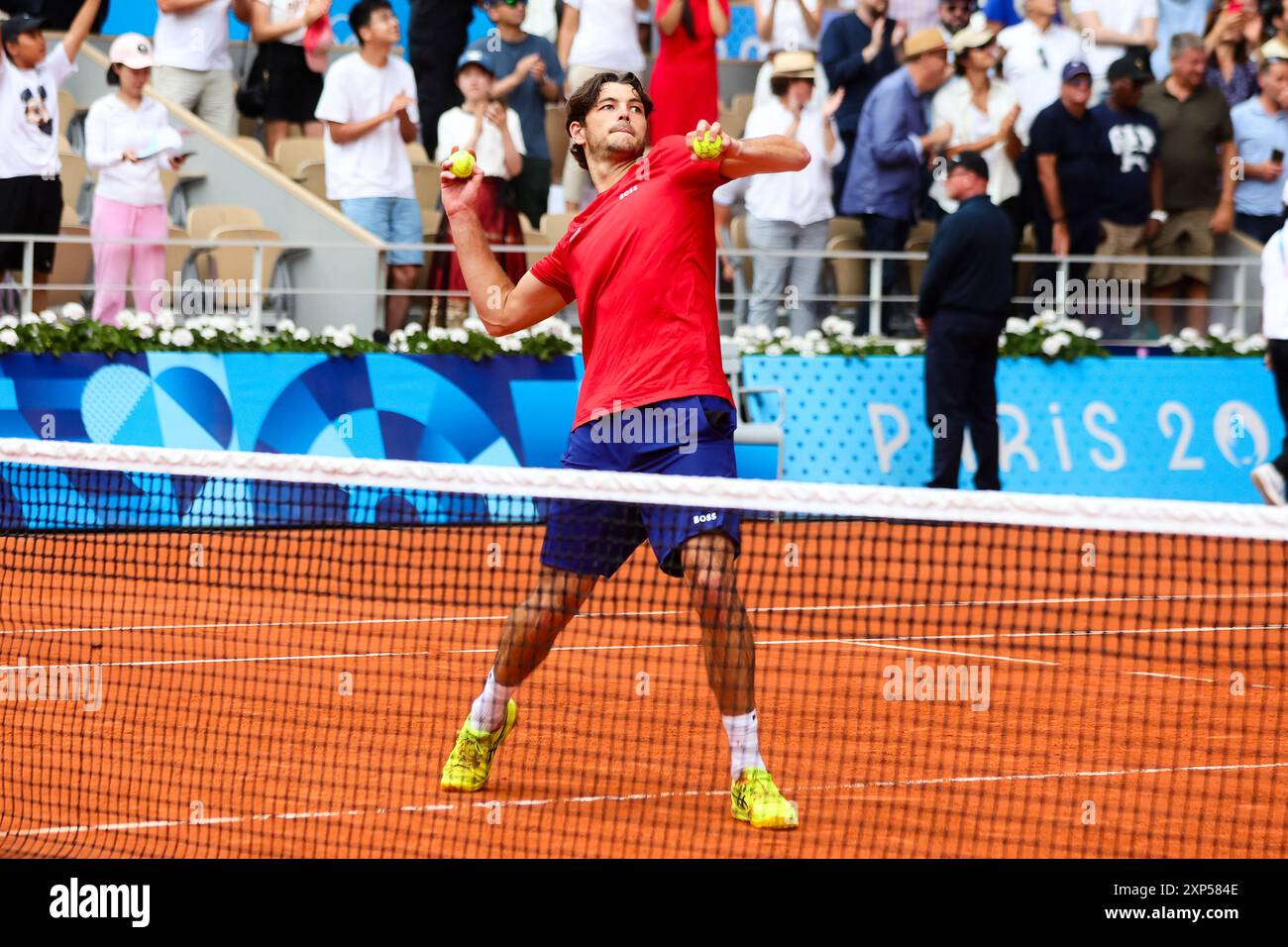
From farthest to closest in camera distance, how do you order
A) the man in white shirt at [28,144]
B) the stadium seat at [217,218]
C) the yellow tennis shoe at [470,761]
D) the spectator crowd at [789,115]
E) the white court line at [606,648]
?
the stadium seat at [217,218] < the spectator crowd at [789,115] < the man in white shirt at [28,144] < the white court line at [606,648] < the yellow tennis shoe at [470,761]

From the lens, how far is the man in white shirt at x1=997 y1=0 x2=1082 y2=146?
14.8 meters

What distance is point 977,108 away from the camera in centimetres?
1405

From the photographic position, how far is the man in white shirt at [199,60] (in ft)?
45.5

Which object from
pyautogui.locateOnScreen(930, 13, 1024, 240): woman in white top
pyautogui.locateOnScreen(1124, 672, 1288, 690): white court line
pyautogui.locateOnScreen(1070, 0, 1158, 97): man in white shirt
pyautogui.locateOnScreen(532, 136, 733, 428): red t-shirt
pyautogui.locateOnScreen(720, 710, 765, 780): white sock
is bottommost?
pyautogui.locateOnScreen(1124, 672, 1288, 690): white court line

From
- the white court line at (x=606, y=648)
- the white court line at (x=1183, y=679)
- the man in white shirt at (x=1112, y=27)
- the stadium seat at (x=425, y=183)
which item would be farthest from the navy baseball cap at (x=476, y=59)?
the white court line at (x=1183, y=679)

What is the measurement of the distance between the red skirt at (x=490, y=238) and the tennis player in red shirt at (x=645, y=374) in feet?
24.4

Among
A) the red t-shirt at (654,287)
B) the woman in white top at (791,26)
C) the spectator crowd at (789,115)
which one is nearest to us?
the red t-shirt at (654,287)

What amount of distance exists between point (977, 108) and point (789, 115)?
163 cm

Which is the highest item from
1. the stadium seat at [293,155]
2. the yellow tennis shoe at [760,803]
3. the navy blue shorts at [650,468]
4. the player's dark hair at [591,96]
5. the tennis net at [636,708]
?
the stadium seat at [293,155]

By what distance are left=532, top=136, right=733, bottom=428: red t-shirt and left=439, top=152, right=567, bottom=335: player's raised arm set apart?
245 mm

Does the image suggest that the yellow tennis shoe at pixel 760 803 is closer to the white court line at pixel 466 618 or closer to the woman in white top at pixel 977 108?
the white court line at pixel 466 618

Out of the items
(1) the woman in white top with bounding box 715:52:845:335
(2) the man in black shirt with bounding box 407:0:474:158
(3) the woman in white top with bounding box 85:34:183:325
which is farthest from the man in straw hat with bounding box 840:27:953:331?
(3) the woman in white top with bounding box 85:34:183:325

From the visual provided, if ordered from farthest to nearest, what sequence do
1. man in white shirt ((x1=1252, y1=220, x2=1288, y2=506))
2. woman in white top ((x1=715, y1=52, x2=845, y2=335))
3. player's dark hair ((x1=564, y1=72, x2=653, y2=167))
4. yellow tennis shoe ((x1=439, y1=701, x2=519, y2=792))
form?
woman in white top ((x1=715, y1=52, x2=845, y2=335))
man in white shirt ((x1=1252, y1=220, x2=1288, y2=506))
yellow tennis shoe ((x1=439, y1=701, x2=519, y2=792))
player's dark hair ((x1=564, y1=72, x2=653, y2=167))

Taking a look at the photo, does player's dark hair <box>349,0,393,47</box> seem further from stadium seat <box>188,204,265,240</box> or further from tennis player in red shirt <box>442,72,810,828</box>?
tennis player in red shirt <box>442,72,810,828</box>
